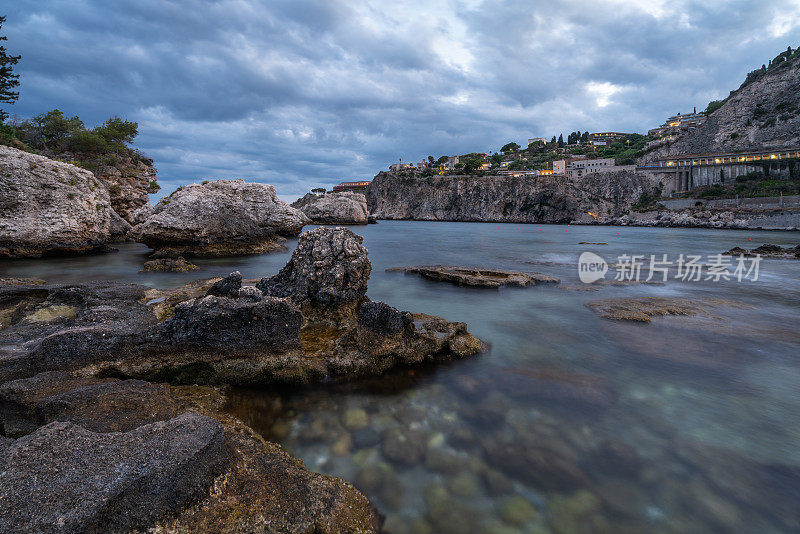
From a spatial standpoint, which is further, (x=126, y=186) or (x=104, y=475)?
(x=126, y=186)

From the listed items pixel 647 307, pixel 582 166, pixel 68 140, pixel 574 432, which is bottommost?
pixel 574 432

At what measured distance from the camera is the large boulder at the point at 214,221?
1742cm

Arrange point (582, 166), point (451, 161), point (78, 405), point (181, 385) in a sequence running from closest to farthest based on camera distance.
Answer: point (78, 405) → point (181, 385) → point (582, 166) → point (451, 161)

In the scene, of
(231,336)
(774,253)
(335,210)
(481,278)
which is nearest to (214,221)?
(481,278)

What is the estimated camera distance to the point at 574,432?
409 centimetres

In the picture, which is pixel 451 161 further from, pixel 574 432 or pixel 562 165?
pixel 574 432

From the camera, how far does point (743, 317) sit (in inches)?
344

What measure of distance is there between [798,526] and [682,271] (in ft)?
56.1

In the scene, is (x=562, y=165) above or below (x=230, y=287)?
above

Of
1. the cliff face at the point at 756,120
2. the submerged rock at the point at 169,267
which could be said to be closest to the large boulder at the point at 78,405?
the submerged rock at the point at 169,267

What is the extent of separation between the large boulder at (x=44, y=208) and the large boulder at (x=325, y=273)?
14.2 metres

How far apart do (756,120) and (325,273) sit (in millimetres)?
131082

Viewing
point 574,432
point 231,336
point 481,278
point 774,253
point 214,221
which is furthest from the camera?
point 774,253

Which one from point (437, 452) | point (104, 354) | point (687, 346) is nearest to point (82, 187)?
point (104, 354)
